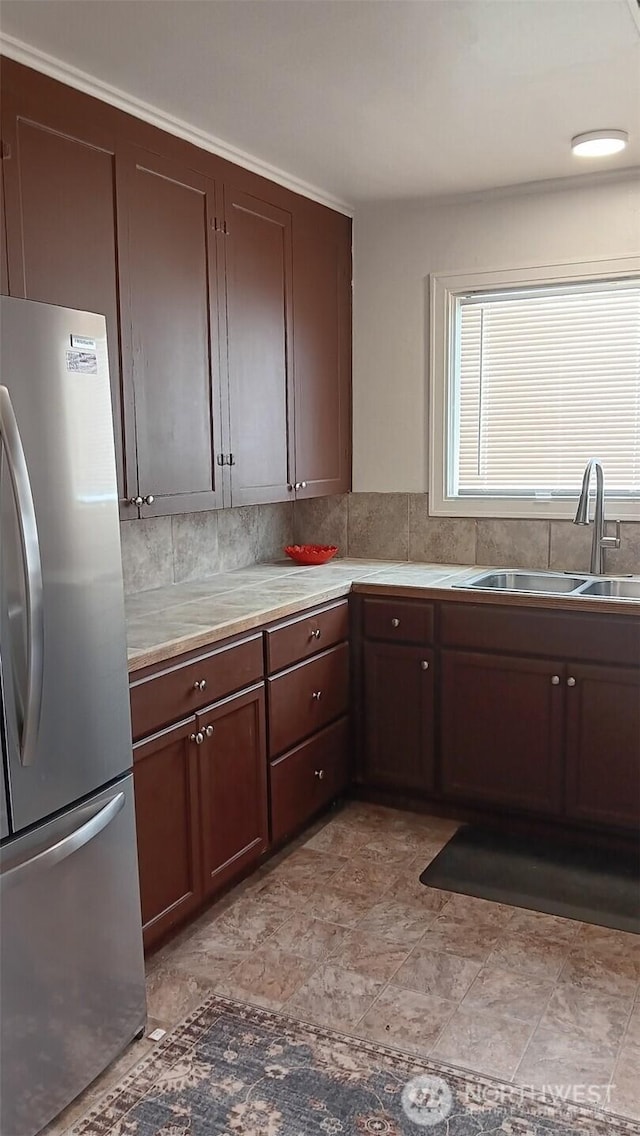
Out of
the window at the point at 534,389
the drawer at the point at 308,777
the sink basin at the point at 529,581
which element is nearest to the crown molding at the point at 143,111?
the window at the point at 534,389

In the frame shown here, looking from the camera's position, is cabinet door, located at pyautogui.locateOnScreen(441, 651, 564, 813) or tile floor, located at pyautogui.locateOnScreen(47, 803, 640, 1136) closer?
tile floor, located at pyautogui.locateOnScreen(47, 803, 640, 1136)

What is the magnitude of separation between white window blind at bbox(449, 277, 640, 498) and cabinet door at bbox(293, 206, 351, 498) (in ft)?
1.59

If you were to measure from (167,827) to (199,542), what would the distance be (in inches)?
52.5

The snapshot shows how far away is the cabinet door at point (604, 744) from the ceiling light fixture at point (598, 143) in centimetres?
173

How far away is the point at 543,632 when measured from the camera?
3113 mm

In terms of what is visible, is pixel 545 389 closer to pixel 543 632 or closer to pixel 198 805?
A: pixel 543 632

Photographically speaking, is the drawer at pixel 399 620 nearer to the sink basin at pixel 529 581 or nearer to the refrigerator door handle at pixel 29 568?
the sink basin at pixel 529 581

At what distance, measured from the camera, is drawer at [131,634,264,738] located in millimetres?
2348

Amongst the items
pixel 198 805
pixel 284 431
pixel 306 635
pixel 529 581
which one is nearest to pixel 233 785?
pixel 198 805

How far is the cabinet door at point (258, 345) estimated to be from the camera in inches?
125

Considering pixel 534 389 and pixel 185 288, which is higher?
pixel 185 288

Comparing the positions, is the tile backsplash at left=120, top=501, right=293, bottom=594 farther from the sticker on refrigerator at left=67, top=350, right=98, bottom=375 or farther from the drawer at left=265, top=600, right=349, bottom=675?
the sticker on refrigerator at left=67, top=350, right=98, bottom=375

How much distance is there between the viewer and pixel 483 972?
249 centimetres

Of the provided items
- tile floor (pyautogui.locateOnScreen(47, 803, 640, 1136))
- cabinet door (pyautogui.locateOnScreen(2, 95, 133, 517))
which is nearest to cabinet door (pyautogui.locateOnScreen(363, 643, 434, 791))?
tile floor (pyautogui.locateOnScreen(47, 803, 640, 1136))
